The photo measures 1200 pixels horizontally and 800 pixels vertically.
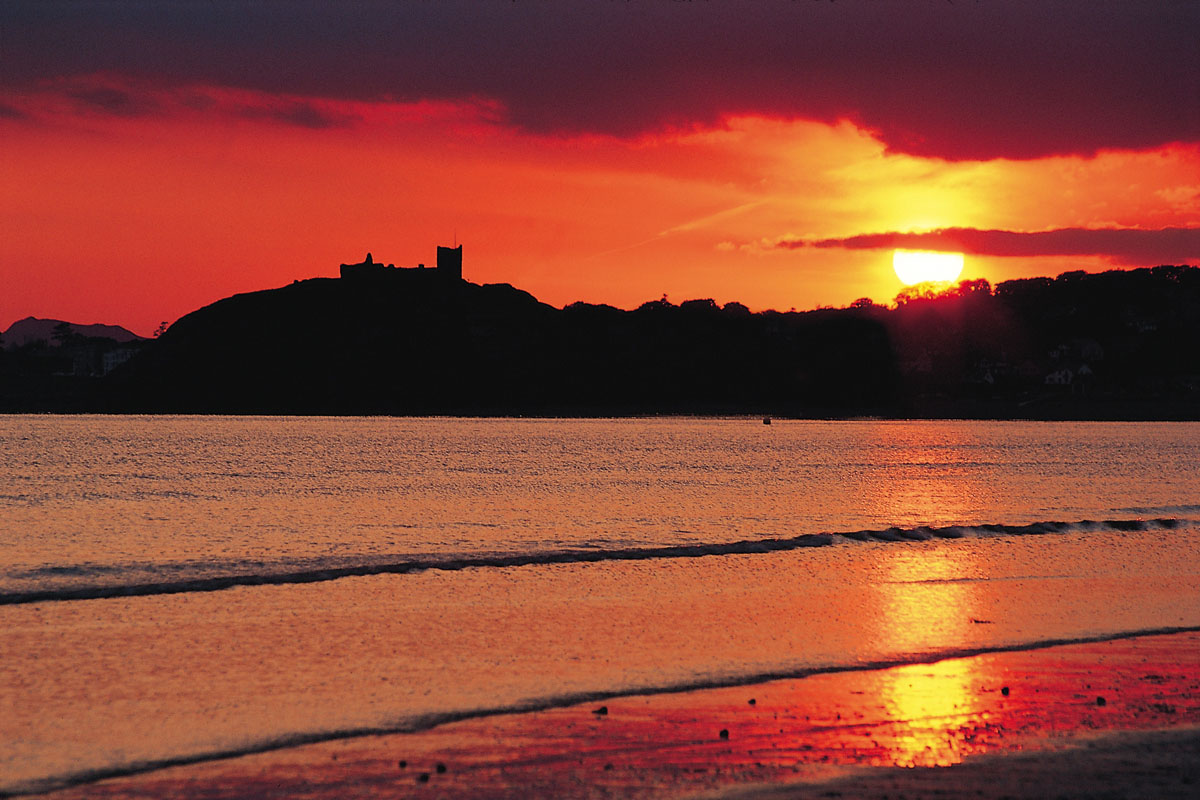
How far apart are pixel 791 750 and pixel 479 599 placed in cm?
1238

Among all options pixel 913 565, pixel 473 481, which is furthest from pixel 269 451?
pixel 913 565

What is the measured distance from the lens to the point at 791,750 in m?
10.8

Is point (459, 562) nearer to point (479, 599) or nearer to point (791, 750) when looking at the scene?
point (479, 599)

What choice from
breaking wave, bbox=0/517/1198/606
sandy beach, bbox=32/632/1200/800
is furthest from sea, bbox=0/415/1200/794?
sandy beach, bbox=32/632/1200/800

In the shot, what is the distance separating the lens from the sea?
1309cm

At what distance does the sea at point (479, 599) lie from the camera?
1309cm

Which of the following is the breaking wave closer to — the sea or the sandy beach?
the sea

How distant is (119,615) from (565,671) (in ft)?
31.4

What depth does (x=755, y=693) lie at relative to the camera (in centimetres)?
1365

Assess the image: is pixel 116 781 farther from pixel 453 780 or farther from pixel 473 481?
pixel 473 481

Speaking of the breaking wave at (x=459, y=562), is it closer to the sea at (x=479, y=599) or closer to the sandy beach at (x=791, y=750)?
the sea at (x=479, y=599)

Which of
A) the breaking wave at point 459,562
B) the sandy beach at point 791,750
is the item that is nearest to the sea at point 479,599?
the breaking wave at point 459,562

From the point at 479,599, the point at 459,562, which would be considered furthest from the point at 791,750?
the point at 459,562

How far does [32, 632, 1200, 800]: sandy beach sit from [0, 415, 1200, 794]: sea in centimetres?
82
